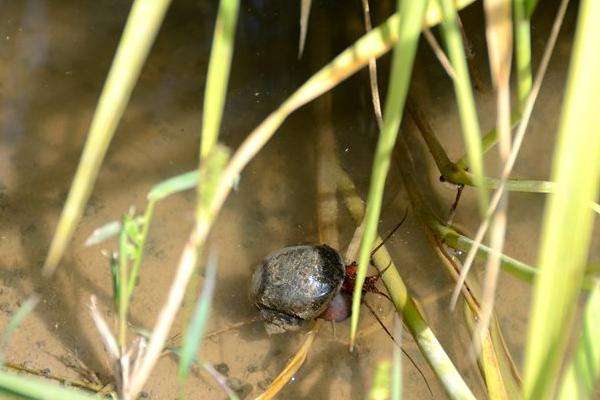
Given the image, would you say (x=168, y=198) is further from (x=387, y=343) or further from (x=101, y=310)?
(x=387, y=343)

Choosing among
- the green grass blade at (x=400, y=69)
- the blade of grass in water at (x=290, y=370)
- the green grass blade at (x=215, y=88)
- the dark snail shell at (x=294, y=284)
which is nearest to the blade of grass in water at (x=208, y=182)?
the green grass blade at (x=215, y=88)

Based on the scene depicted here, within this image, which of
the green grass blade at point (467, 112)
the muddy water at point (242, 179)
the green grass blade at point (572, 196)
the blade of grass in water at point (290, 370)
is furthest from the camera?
the muddy water at point (242, 179)

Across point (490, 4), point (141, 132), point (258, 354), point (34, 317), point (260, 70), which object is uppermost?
point (490, 4)

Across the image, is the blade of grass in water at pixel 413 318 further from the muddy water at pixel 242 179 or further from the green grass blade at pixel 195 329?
the green grass blade at pixel 195 329

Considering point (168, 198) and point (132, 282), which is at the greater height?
point (132, 282)

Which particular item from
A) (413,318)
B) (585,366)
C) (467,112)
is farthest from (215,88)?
(413,318)

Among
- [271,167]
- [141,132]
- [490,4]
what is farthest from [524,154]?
[490,4]

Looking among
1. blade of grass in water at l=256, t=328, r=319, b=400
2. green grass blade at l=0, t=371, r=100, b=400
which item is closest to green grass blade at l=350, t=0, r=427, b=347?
green grass blade at l=0, t=371, r=100, b=400
